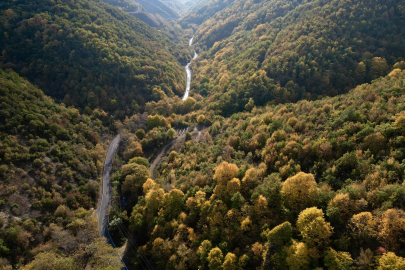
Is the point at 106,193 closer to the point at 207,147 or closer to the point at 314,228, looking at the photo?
the point at 207,147

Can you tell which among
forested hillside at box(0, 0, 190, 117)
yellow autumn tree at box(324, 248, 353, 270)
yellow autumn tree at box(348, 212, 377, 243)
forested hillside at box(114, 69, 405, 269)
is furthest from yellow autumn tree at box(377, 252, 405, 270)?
forested hillside at box(0, 0, 190, 117)

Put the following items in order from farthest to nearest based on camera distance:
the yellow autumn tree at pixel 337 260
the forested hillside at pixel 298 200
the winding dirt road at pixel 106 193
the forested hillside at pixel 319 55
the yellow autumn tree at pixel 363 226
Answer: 1. the forested hillside at pixel 319 55
2. the winding dirt road at pixel 106 193
3. the forested hillside at pixel 298 200
4. the yellow autumn tree at pixel 363 226
5. the yellow autumn tree at pixel 337 260

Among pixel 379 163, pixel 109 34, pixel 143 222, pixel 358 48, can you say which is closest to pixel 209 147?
pixel 143 222

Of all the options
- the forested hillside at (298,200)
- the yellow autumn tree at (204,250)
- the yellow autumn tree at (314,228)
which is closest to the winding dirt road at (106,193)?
the forested hillside at (298,200)

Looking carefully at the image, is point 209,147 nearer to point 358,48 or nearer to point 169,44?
point 358,48

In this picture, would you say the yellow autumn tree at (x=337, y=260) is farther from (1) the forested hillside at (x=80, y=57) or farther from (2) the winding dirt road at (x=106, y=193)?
(1) the forested hillside at (x=80, y=57)

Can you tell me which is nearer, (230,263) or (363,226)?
(363,226)

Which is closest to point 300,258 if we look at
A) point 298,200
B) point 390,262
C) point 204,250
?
point 298,200

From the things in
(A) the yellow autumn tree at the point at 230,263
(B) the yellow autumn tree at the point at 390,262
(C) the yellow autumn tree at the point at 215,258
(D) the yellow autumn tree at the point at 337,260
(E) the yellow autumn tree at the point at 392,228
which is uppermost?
(E) the yellow autumn tree at the point at 392,228
